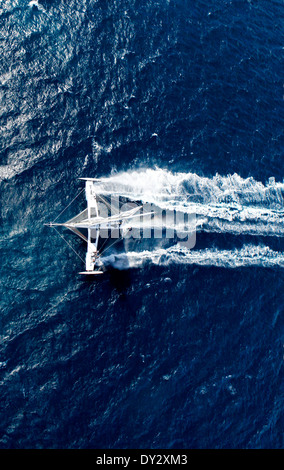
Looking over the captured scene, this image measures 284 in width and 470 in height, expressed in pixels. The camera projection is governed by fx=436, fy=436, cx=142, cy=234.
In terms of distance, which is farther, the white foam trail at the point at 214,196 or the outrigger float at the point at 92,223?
the white foam trail at the point at 214,196

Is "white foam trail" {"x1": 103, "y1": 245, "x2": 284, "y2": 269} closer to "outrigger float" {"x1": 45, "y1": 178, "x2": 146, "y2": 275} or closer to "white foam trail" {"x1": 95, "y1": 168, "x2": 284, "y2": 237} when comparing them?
"outrigger float" {"x1": 45, "y1": 178, "x2": 146, "y2": 275}

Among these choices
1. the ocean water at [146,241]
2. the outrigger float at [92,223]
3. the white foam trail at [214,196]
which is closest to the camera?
the ocean water at [146,241]

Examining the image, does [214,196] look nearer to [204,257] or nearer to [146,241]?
[204,257]

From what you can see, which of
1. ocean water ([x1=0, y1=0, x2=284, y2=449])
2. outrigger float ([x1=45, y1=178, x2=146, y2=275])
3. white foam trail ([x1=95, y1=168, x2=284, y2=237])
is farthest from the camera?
white foam trail ([x1=95, y1=168, x2=284, y2=237])

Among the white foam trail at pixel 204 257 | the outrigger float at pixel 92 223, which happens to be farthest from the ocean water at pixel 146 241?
the outrigger float at pixel 92 223

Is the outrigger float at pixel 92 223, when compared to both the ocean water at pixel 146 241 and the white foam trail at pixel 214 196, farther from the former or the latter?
the white foam trail at pixel 214 196

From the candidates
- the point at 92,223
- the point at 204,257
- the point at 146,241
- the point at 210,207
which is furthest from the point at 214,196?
the point at 92,223

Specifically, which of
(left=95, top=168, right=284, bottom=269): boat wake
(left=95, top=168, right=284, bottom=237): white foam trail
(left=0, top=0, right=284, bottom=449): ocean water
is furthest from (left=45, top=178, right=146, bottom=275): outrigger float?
(left=95, top=168, right=284, bottom=237): white foam trail
